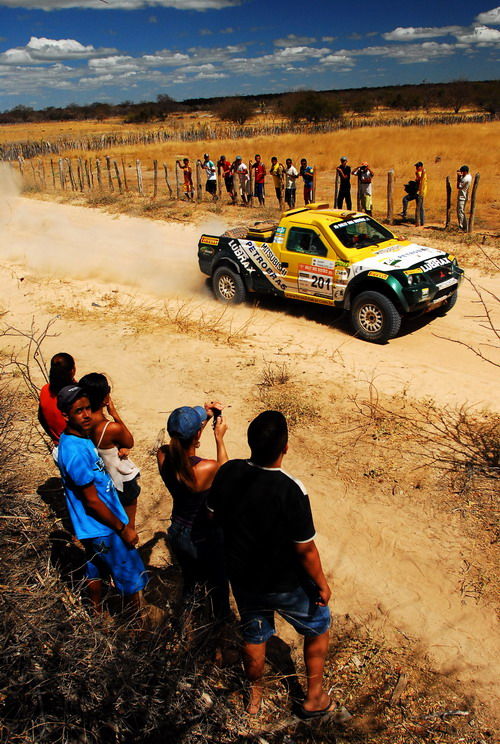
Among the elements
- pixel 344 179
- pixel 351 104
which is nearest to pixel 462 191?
pixel 344 179

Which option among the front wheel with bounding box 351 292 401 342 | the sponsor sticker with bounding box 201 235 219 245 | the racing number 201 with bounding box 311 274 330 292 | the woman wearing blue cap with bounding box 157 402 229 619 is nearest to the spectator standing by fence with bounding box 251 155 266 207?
the sponsor sticker with bounding box 201 235 219 245

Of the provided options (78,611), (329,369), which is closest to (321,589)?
(78,611)

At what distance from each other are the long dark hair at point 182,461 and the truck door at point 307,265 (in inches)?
250

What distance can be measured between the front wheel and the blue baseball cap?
5864 mm

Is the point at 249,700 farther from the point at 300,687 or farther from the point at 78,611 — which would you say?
the point at 78,611

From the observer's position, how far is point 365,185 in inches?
643

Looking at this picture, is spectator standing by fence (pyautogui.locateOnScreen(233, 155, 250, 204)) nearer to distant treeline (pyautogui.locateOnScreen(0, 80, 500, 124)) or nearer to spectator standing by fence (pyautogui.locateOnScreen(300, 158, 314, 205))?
spectator standing by fence (pyautogui.locateOnScreen(300, 158, 314, 205))

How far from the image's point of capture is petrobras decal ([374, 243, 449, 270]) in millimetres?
8539

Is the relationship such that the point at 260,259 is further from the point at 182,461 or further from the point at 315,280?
the point at 182,461

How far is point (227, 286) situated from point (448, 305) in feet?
13.7

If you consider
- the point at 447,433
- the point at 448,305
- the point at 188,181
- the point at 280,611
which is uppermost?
the point at 188,181

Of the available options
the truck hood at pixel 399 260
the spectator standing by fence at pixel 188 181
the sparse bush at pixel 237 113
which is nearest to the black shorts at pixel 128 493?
the truck hood at pixel 399 260

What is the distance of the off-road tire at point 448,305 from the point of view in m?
9.38

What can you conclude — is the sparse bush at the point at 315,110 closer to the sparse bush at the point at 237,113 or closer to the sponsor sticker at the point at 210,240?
the sparse bush at the point at 237,113
